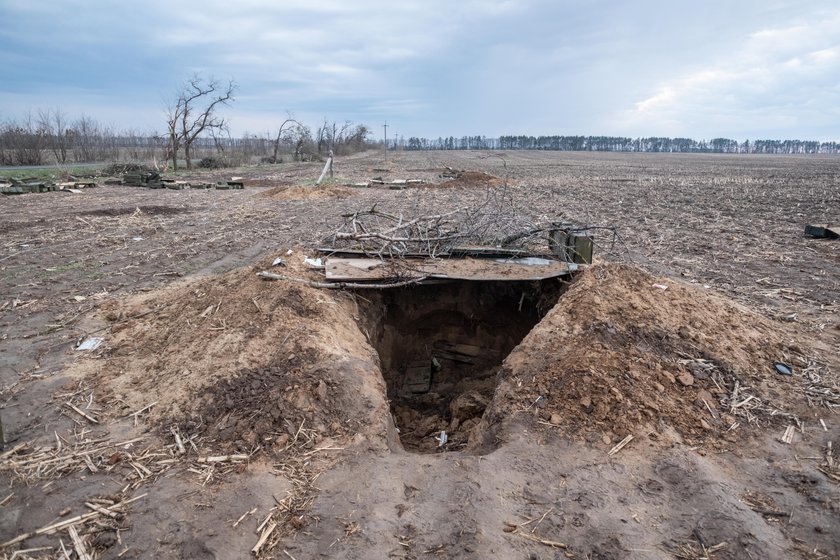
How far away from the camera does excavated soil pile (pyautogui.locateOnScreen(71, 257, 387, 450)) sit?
3787 mm

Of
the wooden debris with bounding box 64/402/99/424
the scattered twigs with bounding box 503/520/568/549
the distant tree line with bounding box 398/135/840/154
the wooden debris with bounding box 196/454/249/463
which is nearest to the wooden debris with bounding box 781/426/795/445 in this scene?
the scattered twigs with bounding box 503/520/568/549

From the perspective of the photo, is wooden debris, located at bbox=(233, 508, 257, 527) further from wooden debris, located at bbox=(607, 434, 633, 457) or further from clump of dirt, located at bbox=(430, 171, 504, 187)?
clump of dirt, located at bbox=(430, 171, 504, 187)

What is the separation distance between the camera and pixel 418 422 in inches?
216

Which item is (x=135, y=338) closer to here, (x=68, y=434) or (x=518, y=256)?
(x=68, y=434)

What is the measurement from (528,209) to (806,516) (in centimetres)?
1393

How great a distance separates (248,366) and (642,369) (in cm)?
330

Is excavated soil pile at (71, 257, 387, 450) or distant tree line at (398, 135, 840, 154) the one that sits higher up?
distant tree line at (398, 135, 840, 154)

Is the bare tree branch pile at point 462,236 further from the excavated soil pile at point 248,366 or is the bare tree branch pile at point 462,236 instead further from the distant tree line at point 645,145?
the distant tree line at point 645,145

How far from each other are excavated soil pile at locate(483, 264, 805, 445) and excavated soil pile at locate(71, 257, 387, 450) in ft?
4.15

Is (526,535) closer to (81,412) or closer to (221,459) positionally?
(221,459)

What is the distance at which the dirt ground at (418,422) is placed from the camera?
9.45ft

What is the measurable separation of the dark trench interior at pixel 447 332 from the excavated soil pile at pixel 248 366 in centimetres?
112

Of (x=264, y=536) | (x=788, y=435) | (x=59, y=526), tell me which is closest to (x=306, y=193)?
(x=59, y=526)

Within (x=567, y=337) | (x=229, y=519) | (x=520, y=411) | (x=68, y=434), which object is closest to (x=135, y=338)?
(x=68, y=434)
